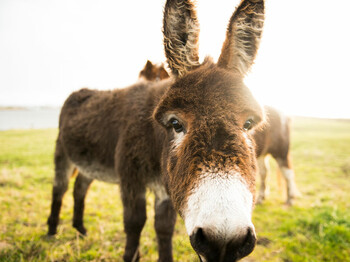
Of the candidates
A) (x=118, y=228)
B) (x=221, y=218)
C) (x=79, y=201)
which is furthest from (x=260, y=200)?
(x=221, y=218)

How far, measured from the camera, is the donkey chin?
1.15 m

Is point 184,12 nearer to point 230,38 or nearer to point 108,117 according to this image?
point 230,38

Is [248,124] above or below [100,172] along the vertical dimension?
above

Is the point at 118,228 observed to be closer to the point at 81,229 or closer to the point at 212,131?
the point at 81,229

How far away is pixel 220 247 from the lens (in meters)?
1.19

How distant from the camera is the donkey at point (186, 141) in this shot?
1242 millimetres

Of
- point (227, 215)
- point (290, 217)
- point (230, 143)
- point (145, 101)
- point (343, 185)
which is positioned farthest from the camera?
point (343, 185)

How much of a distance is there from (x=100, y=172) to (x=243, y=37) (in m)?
3.01

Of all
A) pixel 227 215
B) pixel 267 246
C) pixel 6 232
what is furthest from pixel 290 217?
pixel 6 232

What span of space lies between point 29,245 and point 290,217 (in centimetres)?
590

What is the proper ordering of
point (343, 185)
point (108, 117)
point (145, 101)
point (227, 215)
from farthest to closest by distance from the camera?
point (343, 185)
point (108, 117)
point (145, 101)
point (227, 215)

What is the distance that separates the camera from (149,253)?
3.66 metres

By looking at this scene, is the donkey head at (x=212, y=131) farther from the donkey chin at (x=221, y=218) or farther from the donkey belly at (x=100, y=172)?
the donkey belly at (x=100, y=172)

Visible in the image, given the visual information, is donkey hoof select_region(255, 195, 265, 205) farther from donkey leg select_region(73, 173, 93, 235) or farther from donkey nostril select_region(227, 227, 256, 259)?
donkey nostril select_region(227, 227, 256, 259)
